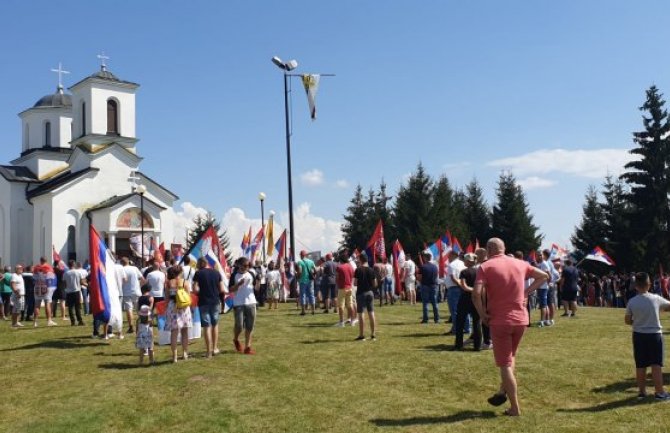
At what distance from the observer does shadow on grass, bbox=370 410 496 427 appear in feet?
28.6

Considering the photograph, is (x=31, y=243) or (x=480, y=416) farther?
(x=31, y=243)

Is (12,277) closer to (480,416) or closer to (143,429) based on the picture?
(143,429)

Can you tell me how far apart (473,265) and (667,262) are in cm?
3523

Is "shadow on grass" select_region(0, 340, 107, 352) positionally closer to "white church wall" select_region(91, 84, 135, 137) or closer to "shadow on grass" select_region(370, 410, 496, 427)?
"shadow on grass" select_region(370, 410, 496, 427)

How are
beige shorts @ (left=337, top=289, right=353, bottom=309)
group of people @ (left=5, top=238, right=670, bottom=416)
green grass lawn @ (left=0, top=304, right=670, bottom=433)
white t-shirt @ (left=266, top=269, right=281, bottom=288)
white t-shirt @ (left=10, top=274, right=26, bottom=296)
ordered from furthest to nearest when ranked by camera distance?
white t-shirt @ (left=266, top=269, right=281, bottom=288), white t-shirt @ (left=10, top=274, right=26, bottom=296), beige shorts @ (left=337, top=289, right=353, bottom=309), green grass lawn @ (left=0, top=304, right=670, bottom=433), group of people @ (left=5, top=238, right=670, bottom=416)

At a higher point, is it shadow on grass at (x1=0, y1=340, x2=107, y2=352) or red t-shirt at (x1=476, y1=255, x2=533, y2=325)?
red t-shirt at (x1=476, y1=255, x2=533, y2=325)

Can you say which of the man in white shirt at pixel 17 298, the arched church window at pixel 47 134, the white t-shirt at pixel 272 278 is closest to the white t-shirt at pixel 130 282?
the man in white shirt at pixel 17 298

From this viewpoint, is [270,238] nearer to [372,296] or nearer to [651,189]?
[372,296]

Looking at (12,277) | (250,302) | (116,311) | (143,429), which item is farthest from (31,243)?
(143,429)

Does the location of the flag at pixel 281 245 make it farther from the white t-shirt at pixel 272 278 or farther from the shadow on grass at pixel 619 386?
the shadow on grass at pixel 619 386

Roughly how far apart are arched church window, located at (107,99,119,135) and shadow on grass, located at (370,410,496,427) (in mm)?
52181

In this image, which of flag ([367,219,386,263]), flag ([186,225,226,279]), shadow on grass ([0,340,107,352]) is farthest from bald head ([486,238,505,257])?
flag ([367,219,386,263])

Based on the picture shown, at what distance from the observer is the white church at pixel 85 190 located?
166 ft

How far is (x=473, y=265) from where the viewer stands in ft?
46.6
